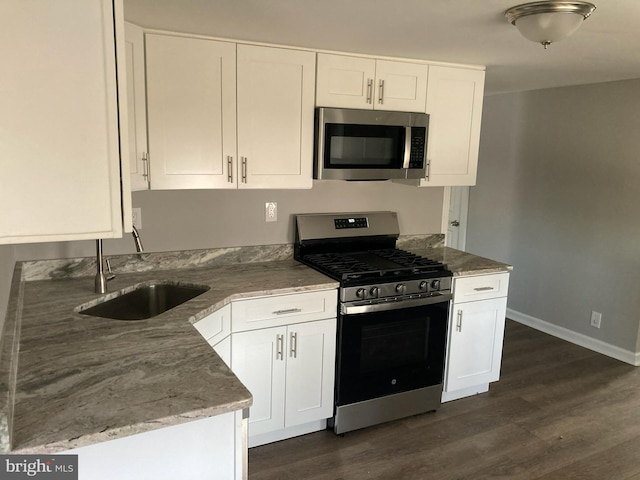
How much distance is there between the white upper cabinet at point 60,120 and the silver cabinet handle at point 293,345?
135cm

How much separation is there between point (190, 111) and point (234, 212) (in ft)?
2.29

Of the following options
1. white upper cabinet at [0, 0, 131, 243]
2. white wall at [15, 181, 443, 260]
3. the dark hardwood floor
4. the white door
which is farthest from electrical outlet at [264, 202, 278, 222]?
the white door

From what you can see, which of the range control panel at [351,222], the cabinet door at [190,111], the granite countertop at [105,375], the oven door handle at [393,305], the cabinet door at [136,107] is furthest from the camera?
the range control panel at [351,222]

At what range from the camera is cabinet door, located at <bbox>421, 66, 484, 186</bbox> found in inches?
124

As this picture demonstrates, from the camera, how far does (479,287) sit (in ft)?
10.3

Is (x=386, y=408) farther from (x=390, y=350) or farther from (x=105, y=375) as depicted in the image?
(x=105, y=375)

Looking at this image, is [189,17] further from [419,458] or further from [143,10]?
[419,458]

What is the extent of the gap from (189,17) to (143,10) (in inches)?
7.6

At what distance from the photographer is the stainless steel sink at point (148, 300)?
2.38 m

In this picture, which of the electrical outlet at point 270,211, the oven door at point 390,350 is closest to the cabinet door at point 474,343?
the oven door at point 390,350

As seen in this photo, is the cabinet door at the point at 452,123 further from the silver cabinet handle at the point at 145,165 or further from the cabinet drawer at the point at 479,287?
the silver cabinet handle at the point at 145,165

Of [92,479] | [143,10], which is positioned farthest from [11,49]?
[92,479]

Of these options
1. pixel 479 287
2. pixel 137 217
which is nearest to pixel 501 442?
pixel 479 287

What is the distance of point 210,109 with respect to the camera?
2572mm
